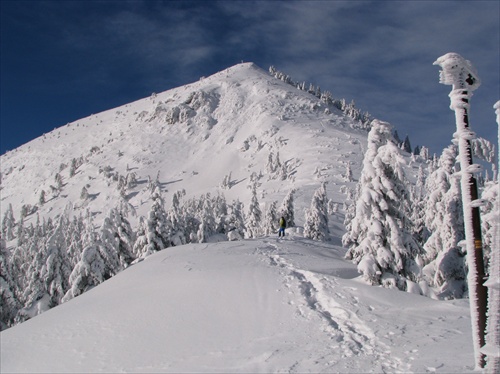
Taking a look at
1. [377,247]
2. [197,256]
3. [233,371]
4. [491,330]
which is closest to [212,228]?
[197,256]

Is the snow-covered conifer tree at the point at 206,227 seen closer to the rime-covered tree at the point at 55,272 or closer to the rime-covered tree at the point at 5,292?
the rime-covered tree at the point at 55,272

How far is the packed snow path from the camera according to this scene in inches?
381

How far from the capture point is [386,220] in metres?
18.7

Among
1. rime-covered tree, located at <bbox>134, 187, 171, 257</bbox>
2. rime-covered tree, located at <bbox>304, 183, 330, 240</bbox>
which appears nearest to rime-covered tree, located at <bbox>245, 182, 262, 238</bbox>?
rime-covered tree, located at <bbox>304, 183, 330, 240</bbox>

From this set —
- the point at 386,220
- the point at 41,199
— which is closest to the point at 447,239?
the point at 386,220

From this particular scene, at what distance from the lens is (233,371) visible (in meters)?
9.45

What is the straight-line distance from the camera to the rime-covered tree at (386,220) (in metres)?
18.1

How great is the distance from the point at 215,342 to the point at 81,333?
491 centimetres

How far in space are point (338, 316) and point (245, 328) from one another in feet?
9.65

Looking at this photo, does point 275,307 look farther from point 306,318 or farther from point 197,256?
point 197,256

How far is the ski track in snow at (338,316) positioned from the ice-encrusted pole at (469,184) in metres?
3.75

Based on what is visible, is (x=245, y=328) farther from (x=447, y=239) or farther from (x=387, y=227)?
(x=447, y=239)

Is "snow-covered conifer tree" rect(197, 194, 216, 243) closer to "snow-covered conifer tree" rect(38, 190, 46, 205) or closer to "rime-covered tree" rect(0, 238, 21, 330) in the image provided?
"rime-covered tree" rect(0, 238, 21, 330)

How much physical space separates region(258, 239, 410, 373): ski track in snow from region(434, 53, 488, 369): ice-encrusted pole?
3.75 metres
